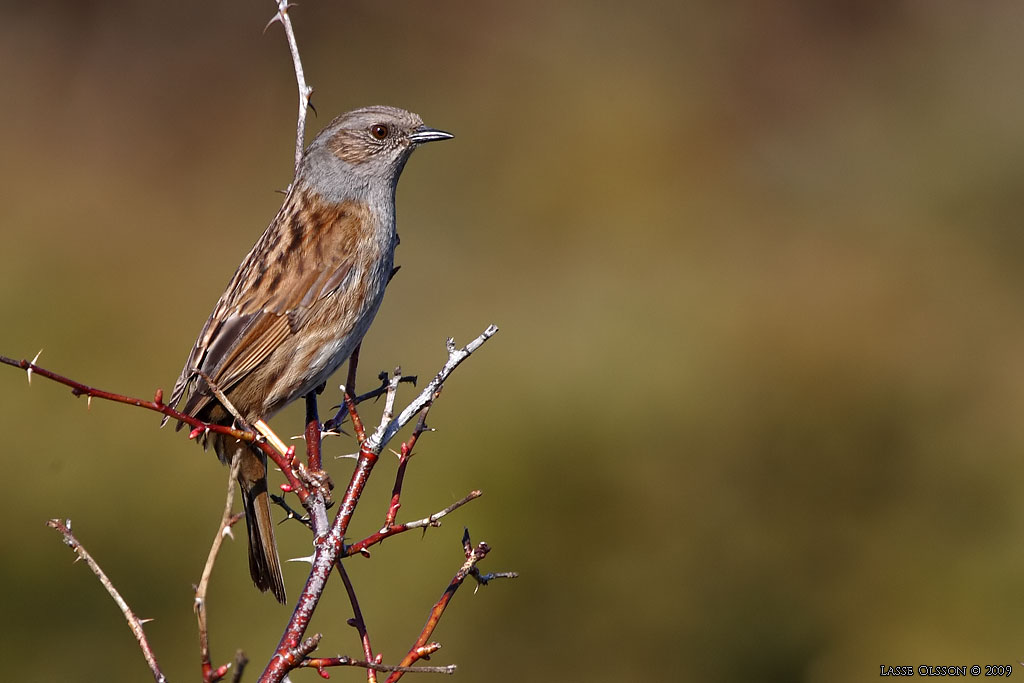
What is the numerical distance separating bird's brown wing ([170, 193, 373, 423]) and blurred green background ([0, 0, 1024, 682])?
3.07m

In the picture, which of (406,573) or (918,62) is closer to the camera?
(406,573)

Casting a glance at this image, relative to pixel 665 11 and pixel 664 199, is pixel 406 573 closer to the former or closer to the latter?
pixel 664 199

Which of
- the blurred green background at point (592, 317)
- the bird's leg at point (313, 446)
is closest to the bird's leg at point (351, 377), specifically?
the bird's leg at point (313, 446)

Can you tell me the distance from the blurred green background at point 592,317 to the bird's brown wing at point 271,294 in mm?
3065

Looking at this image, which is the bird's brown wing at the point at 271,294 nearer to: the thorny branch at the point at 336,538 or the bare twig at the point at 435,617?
the thorny branch at the point at 336,538

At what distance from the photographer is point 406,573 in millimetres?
7785

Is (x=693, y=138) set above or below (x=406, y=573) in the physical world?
above

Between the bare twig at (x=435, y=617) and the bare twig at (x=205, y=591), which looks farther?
the bare twig at (x=435, y=617)

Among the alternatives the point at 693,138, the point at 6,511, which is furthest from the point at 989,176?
the point at 6,511

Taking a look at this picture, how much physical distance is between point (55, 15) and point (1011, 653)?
12454 millimetres

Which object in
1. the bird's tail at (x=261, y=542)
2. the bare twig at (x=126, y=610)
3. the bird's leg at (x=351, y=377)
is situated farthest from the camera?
the bird's tail at (x=261, y=542)

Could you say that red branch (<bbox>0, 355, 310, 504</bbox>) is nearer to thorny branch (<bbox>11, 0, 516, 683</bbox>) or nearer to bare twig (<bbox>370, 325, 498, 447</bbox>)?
thorny branch (<bbox>11, 0, 516, 683</bbox>)

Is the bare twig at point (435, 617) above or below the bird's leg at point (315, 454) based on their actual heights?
below

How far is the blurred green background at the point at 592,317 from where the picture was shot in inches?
309
